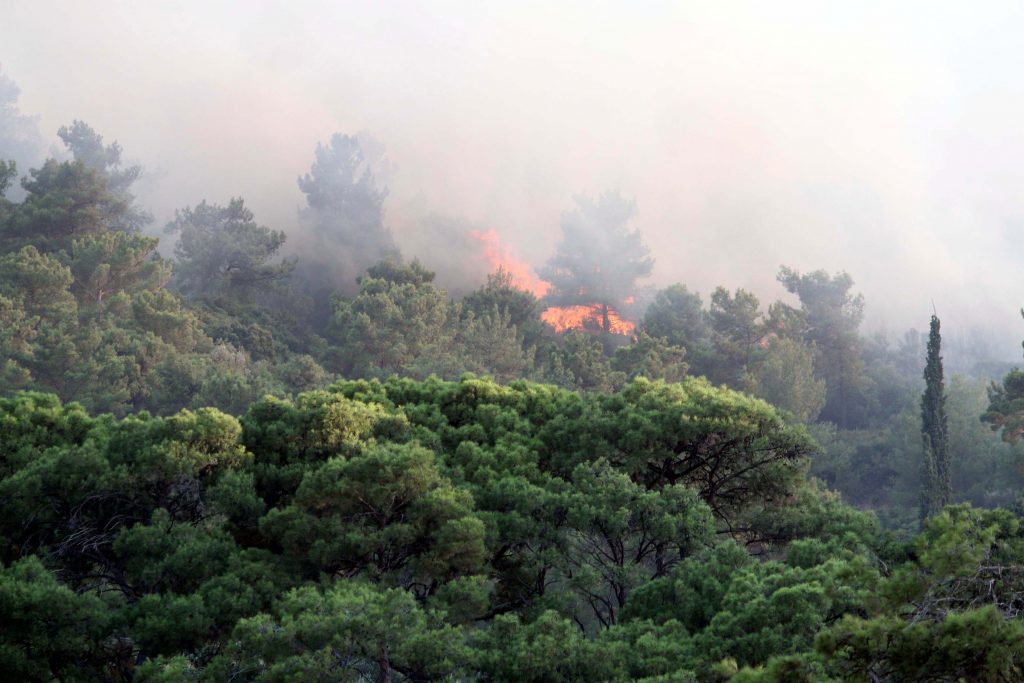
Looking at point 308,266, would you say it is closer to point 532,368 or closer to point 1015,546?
point 532,368

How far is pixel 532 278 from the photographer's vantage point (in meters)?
80.2

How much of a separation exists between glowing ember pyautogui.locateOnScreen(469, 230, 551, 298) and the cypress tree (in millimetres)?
38416

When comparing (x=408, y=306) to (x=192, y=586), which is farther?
(x=408, y=306)

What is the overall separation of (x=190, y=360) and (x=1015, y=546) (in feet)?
111

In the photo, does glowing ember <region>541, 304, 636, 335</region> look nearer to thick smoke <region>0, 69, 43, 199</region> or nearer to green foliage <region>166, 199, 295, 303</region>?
green foliage <region>166, 199, 295, 303</region>

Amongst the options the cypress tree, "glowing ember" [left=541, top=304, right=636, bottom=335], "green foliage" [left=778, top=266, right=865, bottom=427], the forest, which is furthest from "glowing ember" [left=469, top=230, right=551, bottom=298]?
the cypress tree

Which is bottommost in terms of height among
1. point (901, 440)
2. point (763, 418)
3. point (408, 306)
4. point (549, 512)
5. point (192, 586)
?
point (192, 586)

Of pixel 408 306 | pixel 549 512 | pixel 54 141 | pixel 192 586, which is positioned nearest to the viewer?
pixel 192 586

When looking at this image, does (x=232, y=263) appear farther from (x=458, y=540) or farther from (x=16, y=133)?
(x=458, y=540)

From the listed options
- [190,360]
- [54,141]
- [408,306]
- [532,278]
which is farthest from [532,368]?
[54,141]

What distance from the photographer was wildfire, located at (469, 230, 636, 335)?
73.4 m

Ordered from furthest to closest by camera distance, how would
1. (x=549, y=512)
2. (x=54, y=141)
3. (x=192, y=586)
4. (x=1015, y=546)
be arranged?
1. (x=54, y=141)
2. (x=549, y=512)
3. (x=192, y=586)
4. (x=1015, y=546)

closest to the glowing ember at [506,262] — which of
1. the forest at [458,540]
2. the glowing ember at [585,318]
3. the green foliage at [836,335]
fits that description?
the glowing ember at [585,318]

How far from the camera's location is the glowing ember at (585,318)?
2894 inches
